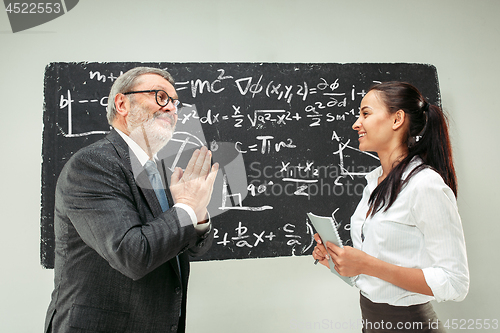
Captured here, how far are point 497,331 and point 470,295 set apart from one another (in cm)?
28

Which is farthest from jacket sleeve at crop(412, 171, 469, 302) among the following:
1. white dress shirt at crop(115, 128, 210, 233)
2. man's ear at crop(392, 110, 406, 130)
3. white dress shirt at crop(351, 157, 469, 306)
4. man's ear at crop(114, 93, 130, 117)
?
man's ear at crop(114, 93, 130, 117)

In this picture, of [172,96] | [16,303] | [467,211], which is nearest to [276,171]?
[172,96]

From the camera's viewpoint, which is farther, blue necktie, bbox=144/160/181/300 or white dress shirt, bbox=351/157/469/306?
blue necktie, bbox=144/160/181/300

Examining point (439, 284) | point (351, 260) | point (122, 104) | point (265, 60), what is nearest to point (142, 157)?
point (122, 104)

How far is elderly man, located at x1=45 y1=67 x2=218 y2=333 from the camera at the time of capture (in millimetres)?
841

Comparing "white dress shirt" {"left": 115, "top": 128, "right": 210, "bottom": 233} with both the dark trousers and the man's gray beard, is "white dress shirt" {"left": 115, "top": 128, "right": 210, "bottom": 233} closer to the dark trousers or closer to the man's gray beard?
the man's gray beard

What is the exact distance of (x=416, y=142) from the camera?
1.07 m

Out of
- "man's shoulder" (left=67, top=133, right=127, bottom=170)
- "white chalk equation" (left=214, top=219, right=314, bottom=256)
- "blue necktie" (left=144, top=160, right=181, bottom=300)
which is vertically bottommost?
"white chalk equation" (left=214, top=219, right=314, bottom=256)

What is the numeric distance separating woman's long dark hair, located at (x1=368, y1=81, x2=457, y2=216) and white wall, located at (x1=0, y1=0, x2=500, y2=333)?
88 centimetres

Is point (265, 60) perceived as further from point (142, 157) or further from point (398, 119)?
point (142, 157)

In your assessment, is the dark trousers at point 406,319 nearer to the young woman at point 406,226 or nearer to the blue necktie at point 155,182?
the young woman at point 406,226

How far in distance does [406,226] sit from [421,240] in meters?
0.06

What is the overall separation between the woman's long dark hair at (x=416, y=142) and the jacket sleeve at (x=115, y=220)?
64cm

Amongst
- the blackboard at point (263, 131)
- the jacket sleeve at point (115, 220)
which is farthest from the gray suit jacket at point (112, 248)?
the blackboard at point (263, 131)
